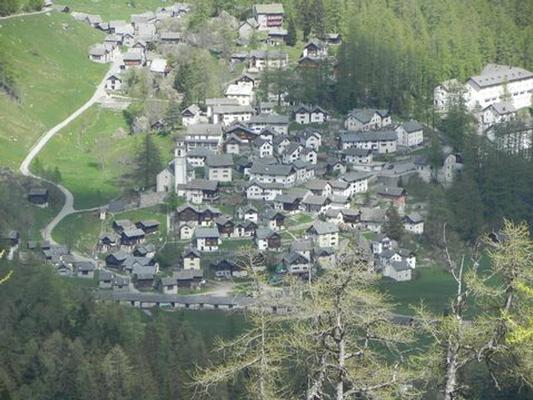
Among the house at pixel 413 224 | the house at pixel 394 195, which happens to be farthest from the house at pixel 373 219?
the house at pixel 394 195

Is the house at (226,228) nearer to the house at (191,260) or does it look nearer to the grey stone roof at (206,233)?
the grey stone roof at (206,233)

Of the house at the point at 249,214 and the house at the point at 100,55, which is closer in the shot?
the house at the point at 249,214

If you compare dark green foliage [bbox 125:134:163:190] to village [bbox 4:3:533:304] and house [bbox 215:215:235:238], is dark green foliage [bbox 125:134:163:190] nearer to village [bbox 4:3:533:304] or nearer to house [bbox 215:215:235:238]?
village [bbox 4:3:533:304]

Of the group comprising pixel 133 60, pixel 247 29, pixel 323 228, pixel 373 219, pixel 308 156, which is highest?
pixel 247 29

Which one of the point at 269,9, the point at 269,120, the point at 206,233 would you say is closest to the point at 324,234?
the point at 206,233

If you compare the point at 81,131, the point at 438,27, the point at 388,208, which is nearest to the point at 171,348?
the point at 388,208

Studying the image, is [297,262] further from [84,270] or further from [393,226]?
[84,270]
